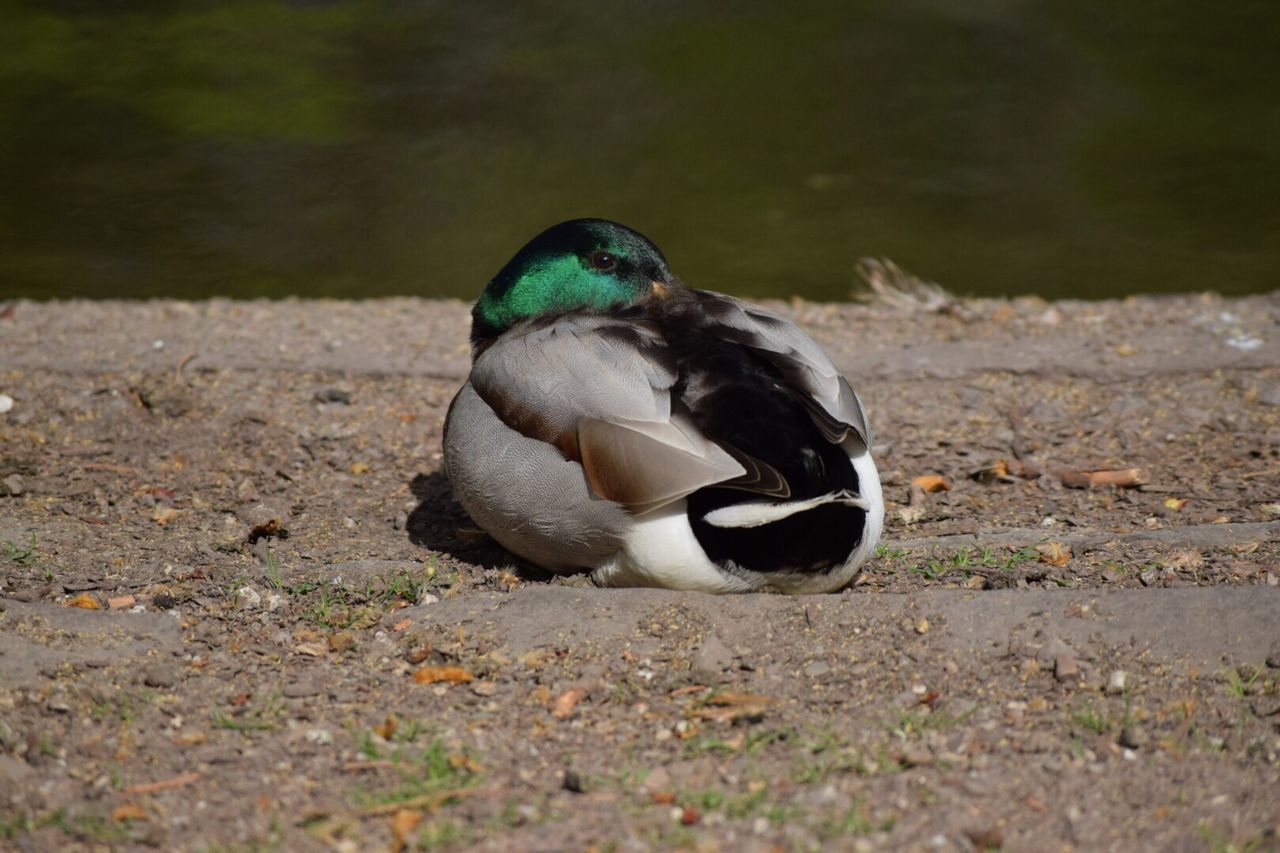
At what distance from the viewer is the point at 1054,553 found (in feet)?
13.7

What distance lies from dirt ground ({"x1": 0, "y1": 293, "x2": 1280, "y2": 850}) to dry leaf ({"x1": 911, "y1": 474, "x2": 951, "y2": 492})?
0.5 inches

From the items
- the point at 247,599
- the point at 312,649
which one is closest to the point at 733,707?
the point at 312,649

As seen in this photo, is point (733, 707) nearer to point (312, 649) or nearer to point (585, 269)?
point (312, 649)

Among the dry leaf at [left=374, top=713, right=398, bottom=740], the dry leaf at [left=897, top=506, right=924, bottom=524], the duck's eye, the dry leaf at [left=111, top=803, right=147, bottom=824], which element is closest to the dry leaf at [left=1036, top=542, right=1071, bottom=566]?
the dry leaf at [left=897, top=506, right=924, bottom=524]

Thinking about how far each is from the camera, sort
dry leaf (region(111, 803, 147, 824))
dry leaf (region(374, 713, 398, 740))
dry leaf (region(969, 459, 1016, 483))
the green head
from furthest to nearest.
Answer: dry leaf (region(969, 459, 1016, 483))
the green head
dry leaf (region(374, 713, 398, 740))
dry leaf (region(111, 803, 147, 824))

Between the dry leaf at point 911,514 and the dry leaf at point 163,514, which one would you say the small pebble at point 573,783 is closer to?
the dry leaf at point 911,514

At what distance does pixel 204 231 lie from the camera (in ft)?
29.2

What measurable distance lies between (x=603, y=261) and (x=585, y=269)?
0.21ft

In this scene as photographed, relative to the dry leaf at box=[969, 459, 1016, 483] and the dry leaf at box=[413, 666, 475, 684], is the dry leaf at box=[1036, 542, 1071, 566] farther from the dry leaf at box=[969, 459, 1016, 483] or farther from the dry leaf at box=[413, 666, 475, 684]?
the dry leaf at box=[413, 666, 475, 684]

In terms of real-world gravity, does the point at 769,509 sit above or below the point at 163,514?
above

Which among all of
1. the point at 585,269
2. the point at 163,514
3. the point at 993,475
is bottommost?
the point at 163,514

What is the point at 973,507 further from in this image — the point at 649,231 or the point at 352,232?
the point at 352,232

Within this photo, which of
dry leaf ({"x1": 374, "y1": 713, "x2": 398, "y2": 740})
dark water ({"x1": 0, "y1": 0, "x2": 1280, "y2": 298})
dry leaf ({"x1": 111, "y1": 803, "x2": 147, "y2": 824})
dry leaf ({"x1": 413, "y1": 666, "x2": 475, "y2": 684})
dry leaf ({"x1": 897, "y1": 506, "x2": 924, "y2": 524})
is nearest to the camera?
dry leaf ({"x1": 111, "y1": 803, "x2": 147, "y2": 824})

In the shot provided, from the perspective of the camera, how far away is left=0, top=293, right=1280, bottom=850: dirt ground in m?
2.91
